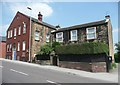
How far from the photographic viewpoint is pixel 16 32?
1368 inches

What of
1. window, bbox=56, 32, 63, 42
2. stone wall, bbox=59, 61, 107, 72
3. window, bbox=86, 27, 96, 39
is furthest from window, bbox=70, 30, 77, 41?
stone wall, bbox=59, 61, 107, 72

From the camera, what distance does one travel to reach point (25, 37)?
3177 centimetres

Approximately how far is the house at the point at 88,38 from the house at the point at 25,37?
3261mm

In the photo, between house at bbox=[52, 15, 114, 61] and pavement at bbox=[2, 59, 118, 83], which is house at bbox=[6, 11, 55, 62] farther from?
pavement at bbox=[2, 59, 118, 83]

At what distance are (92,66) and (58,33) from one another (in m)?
12.2

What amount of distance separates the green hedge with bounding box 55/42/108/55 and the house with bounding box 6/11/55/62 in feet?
27.7

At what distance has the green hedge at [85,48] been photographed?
19.8 m

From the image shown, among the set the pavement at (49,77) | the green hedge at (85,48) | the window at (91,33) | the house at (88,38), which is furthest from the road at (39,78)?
the window at (91,33)

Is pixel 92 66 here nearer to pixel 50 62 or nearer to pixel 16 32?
pixel 50 62

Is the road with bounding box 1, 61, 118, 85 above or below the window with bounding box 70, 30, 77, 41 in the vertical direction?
below

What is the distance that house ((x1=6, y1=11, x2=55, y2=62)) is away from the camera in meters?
30.7

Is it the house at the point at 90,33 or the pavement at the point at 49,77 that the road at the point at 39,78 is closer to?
the pavement at the point at 49,77

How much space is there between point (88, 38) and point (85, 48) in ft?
18.6

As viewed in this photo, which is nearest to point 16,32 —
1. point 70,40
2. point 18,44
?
point 18,44
